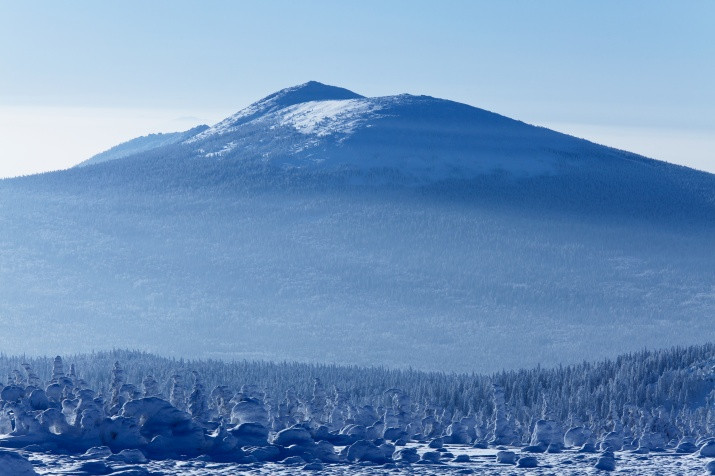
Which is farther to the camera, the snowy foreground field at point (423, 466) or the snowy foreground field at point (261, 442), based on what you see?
the snowy foreground field at point (261, 442)

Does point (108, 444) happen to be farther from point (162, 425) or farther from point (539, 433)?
point (539, 433)

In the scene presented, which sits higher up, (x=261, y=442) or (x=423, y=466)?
(x=261, y=442)

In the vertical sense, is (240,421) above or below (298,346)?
above

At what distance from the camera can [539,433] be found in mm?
30219

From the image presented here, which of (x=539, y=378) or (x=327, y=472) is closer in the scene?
(x=327, y=472)

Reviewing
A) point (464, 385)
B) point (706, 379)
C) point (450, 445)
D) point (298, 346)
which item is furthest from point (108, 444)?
point (298, 346)

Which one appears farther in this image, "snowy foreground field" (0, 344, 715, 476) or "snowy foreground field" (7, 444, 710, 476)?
"snowy foreground field" (0, 344, 715, 476)

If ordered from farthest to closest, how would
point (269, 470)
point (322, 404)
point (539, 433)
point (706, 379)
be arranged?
point (706, 379) < point (322, 404) < point (539, 433) < point (269, 470)

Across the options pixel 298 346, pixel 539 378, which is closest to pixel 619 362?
pixel 539 378

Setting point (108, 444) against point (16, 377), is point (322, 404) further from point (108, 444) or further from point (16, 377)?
point (108, 444)

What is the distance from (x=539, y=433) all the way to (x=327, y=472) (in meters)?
8.60

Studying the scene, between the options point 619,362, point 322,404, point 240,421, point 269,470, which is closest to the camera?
point 269,470

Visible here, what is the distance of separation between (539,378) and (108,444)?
60.7 metres

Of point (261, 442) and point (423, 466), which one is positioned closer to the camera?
point (423, 466)
